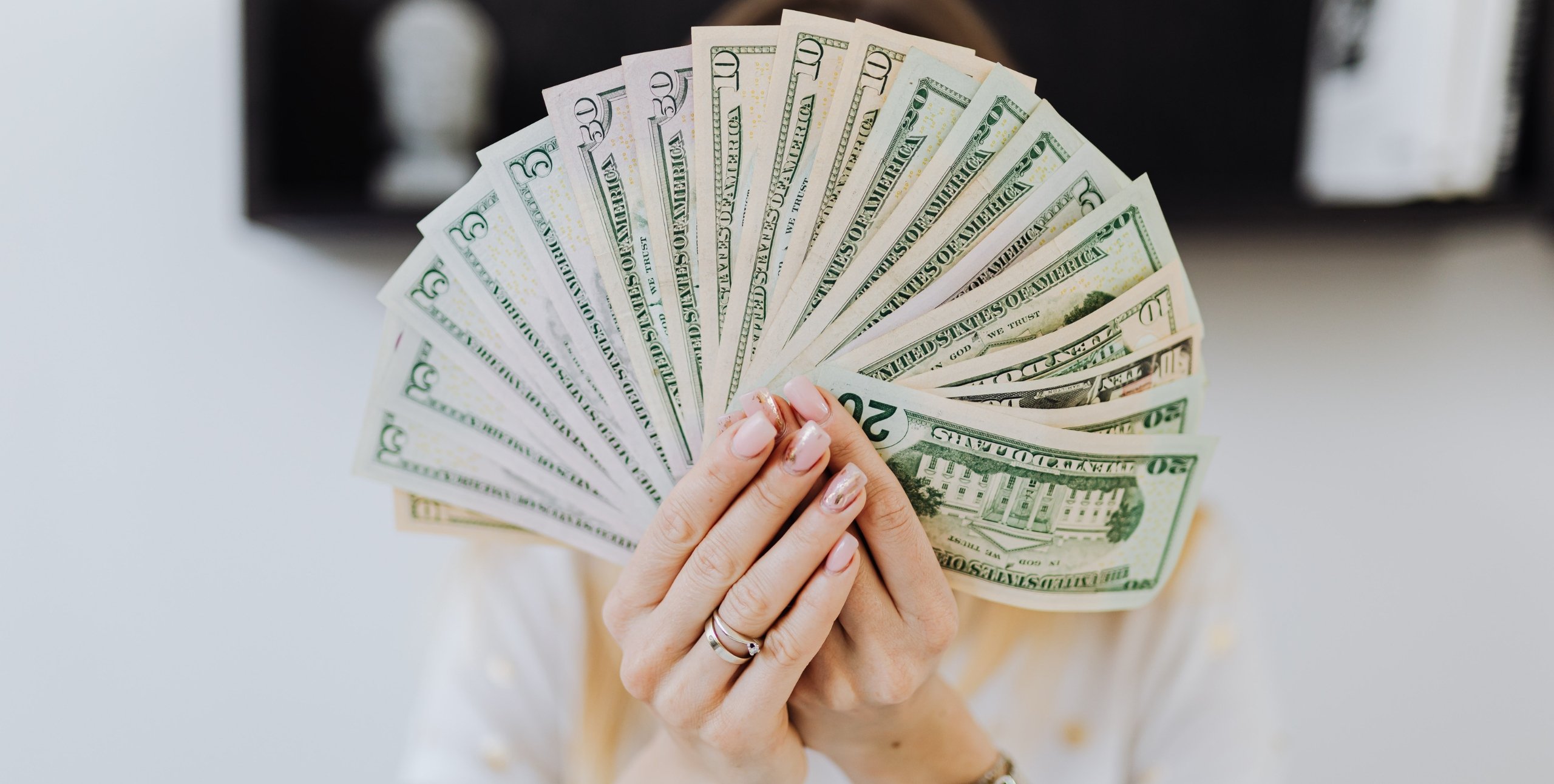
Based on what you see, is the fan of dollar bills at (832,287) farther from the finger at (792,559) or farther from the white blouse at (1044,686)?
the white blouse at (1044,686)

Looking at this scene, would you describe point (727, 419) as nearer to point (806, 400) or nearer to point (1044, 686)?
point (806, 400)

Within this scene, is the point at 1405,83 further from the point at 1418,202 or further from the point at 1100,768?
the point at 1100,768

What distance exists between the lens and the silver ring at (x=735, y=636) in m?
0.45

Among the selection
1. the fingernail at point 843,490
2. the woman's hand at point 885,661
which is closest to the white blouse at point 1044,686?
the woman's hand at point 885,661

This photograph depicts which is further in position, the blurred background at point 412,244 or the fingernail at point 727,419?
the blurred background at point 412,244

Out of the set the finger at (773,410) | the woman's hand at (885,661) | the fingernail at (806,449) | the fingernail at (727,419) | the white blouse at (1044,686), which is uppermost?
the finger at (773,410)

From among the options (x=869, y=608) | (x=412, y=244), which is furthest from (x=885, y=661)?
(x=412, y=244)

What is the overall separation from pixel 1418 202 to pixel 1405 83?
5.2 inches

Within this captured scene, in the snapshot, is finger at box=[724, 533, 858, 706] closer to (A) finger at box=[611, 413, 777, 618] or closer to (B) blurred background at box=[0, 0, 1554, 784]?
(A) finger at box=[611, 413, 777, 618]

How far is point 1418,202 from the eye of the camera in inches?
36.2

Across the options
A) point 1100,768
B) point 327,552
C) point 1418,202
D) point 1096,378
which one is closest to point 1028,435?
point 1096,378

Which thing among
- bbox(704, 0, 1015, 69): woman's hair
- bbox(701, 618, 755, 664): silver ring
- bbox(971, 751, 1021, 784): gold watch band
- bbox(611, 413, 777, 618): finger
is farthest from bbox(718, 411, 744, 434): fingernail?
bbox(704, 0, 1015, 69): woman's hair

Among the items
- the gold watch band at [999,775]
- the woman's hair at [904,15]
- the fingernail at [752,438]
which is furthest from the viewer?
the woman's hair at [904,15]

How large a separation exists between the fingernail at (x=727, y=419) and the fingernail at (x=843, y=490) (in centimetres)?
6
